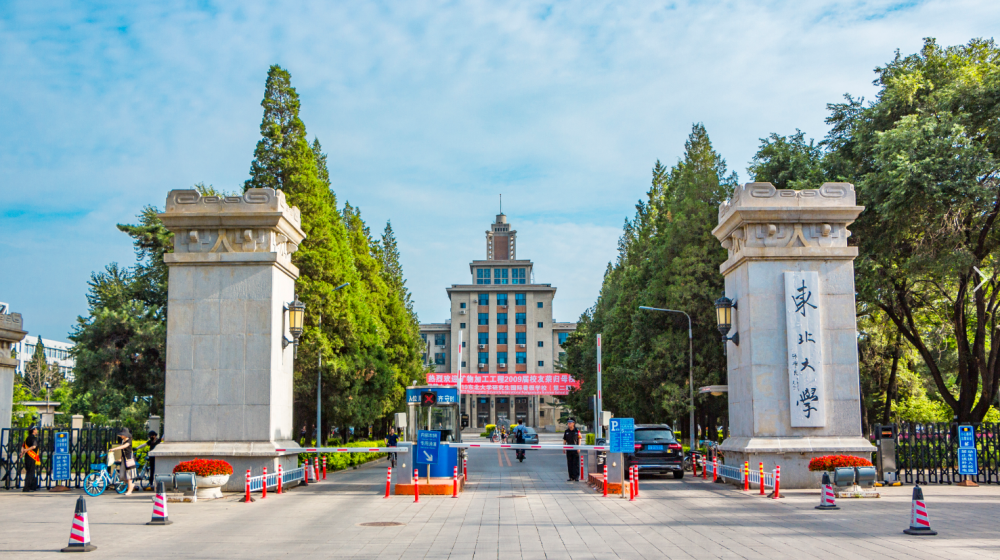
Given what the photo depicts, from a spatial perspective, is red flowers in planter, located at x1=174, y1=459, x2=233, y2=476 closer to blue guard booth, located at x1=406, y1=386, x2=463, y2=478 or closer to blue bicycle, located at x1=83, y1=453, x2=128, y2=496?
blue bicycle, located at x1=83, y1=453, x2=128, y2=496

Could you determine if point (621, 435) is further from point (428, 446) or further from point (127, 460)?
point (127, 460)

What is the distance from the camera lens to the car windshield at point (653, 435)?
24.7 metres

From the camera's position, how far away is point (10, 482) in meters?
21.4

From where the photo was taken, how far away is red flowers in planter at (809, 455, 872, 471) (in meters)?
17.9

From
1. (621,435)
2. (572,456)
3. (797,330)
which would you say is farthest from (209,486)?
(797,330)

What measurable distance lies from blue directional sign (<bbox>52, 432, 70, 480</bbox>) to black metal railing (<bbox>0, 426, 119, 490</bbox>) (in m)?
0.34

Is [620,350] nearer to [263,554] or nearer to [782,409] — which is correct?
[782,409]

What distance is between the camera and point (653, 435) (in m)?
24.9

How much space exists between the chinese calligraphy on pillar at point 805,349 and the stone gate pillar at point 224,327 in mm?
12213

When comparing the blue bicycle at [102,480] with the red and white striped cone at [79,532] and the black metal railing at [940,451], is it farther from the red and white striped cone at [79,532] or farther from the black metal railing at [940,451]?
the black metal railing at [940,451]

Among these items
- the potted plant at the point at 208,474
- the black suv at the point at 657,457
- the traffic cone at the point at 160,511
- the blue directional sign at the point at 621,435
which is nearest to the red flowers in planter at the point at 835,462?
the blue directional sign at the point at 621,435

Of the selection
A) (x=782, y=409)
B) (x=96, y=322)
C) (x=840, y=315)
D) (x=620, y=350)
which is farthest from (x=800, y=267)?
(x=96, y=322)

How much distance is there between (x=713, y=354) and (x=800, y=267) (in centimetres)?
1494

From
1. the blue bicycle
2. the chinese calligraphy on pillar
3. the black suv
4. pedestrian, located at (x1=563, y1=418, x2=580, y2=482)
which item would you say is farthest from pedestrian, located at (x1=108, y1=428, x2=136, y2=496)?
the chinese calligraphy on pillar
